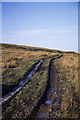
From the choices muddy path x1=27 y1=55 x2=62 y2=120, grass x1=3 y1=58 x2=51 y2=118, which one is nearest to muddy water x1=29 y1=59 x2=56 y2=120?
muddy path x1=27 y1=55 x2=62 y2=120

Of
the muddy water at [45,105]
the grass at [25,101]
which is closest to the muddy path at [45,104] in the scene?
the muddy water at [45,105]

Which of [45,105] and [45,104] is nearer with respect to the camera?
[45,105]

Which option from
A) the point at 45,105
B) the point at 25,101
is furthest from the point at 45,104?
the point at 25,101

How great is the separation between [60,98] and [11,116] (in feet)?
16.1

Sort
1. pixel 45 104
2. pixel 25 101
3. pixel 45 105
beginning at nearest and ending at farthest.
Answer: pixel 45 105, pixel 45 104, pixel 25 101

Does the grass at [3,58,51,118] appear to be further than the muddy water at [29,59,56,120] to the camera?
Yes

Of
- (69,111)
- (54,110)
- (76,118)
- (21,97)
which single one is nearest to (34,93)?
(21,97)

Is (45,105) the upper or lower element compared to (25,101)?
lower

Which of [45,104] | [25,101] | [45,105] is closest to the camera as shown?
[45,105]

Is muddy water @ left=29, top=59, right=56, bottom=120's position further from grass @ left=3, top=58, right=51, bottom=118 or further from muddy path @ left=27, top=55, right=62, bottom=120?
grass @ left=3, top=58, right=51, bottom=118

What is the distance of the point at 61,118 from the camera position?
30.7 ft

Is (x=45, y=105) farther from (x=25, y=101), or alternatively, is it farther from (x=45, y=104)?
(x=25, y=101)

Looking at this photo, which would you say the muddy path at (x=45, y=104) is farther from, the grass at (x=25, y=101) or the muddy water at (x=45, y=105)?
the grass at (x=25, y=101)

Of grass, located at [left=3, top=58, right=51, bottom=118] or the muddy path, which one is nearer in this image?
the muddy path
